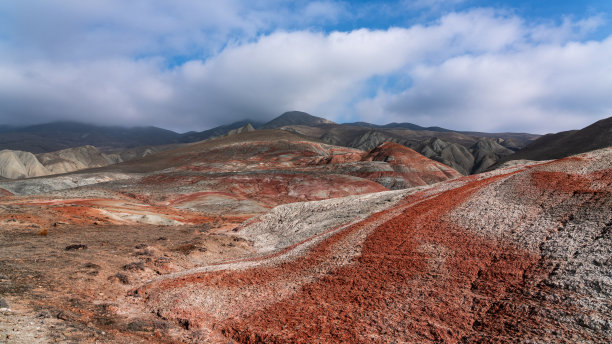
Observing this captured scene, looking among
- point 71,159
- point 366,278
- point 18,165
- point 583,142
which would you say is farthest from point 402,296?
point 71,159

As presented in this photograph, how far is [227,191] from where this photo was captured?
196ft

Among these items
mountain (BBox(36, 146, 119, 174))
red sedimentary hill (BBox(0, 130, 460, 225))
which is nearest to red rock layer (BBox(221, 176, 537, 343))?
red sedimentary hill (BBox(0, 130, 460, 225))

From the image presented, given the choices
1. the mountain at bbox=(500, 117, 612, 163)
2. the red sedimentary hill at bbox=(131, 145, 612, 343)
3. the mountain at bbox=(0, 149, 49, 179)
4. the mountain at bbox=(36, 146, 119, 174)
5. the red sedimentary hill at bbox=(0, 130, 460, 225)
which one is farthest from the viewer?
the mountain at bbox=(36, 146, 119, 174)

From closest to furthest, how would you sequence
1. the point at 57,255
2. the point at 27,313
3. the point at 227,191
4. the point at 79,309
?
1. the point at 27,313
2. the point at 79,309
3. the point at 57,255
4. the point at 227,191

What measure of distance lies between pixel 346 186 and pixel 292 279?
51685 millimetres

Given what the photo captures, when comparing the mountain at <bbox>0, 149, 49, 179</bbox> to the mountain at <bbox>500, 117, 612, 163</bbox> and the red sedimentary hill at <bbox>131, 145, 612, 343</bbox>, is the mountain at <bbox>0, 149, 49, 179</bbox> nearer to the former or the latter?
the red sedimentary hill at <bbox>131, 145, 612, 343</bbox>

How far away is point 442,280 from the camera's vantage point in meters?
10.1

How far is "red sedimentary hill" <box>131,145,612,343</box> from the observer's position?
786 centimetres

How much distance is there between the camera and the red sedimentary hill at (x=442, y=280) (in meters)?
7.86

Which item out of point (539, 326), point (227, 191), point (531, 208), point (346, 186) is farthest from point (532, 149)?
point (539, 326)

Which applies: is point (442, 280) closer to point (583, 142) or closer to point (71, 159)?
point (583, 142)

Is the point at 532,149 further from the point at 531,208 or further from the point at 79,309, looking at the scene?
the point at 79,309

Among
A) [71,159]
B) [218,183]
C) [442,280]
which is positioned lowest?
[218,183]

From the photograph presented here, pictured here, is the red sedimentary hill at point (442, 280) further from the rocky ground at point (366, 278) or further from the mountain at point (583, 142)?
the mountain at point (583, 142)
